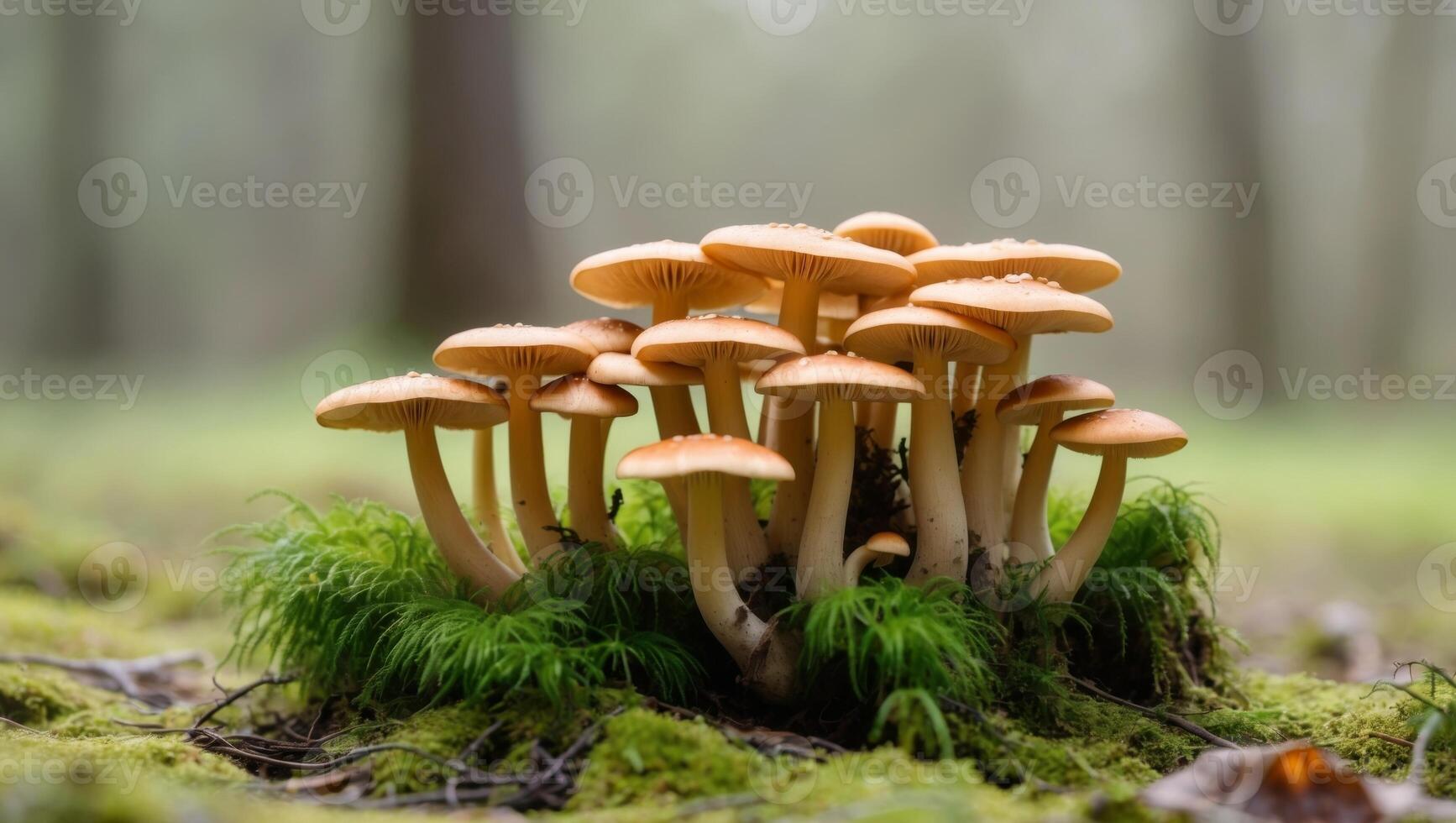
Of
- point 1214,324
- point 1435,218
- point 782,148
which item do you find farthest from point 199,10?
point 1435,218

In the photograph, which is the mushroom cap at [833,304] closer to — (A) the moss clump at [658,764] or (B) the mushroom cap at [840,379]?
Answer: (B) the mushroom cap at [840,379]

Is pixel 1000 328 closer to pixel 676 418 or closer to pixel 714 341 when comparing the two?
pixel 714 341

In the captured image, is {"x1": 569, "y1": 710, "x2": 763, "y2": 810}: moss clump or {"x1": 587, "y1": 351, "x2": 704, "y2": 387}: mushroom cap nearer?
{"x1": 569, "y1": 710, "x2": 763, "y2": 810}: moss clump

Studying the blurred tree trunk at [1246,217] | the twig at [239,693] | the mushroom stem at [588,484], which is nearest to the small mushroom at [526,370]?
the mushroom stem at [588,484]

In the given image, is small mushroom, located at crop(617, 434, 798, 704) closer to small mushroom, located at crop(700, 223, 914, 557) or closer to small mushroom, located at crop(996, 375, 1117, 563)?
small mushroom, located at crop(700, 223, 914, 557)

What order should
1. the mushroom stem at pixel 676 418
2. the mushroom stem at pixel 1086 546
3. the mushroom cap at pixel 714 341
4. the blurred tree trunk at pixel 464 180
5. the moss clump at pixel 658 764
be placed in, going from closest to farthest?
the moss clump at pixel 658 764 → the mushroom cap at pixel 714 341 → the mushroom stem at pixel 1086 546 → the mushroom stem at pixel 676 418 → the blurred tree trunk at pixel 464 180

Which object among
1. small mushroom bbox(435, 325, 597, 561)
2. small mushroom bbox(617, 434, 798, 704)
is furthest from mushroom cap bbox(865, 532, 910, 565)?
small mushroom bbox(435, 325, 597, 561)

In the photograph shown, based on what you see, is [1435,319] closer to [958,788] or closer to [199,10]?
[958,788]
